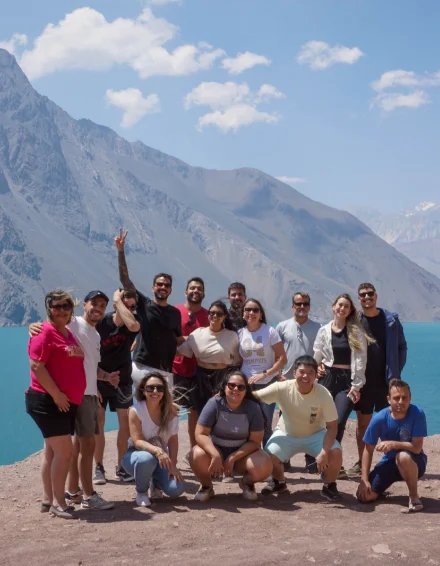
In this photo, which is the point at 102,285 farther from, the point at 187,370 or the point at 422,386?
the point at 187,370

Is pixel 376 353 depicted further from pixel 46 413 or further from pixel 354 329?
pixel 46 413

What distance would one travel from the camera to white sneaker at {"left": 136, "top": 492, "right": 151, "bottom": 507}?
6324mm

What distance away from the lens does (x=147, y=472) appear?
6.35 metres

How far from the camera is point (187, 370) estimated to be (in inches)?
314

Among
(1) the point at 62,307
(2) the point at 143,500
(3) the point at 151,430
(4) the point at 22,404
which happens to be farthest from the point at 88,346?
(4) the point at 22,404

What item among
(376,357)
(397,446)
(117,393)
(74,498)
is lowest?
(74,498)

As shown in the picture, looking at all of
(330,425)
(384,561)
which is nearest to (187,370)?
(330,425)

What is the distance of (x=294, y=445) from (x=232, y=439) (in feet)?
2.15

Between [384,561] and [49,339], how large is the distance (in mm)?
3293

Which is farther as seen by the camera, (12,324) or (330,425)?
(12,324)

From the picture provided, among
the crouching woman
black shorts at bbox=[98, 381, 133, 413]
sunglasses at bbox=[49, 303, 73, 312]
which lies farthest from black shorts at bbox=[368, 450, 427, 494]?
sunglasses at bbox=[49, 303, 73, 312]

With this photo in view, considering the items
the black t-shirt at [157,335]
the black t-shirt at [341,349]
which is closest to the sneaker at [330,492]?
the black t-shirt at [341,349]

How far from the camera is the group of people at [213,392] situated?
6047 mm

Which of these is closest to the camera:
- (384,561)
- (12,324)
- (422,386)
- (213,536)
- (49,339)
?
(384,561)
